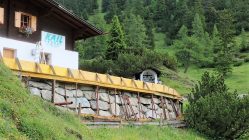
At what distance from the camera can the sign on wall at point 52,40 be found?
3063 cm

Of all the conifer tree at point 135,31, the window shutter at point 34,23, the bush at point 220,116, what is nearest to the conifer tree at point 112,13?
the conifer tree at point 135,31

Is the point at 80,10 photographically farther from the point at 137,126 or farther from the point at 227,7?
the point at 137,126

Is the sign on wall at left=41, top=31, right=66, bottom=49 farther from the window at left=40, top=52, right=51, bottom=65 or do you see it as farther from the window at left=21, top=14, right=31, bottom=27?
the window at left=21, top=14, right=31, bottom=27

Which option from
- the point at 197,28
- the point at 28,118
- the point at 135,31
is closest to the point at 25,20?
the point at 28,118

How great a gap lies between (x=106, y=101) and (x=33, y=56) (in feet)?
16.5

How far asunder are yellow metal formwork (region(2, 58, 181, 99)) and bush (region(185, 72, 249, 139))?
3037 mm

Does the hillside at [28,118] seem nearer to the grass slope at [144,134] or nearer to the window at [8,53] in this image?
the grass slope at [144,134]

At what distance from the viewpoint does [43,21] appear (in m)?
30.9

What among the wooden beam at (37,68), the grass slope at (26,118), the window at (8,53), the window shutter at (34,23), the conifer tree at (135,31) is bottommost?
the grass slope at (26,118)

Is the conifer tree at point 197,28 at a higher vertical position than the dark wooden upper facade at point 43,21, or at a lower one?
higher

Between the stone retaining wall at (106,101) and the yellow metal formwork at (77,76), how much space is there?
379mm

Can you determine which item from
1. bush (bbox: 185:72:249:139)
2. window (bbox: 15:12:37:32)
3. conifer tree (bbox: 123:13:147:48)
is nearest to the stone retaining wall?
bush (bbox: 185:72:249:139)

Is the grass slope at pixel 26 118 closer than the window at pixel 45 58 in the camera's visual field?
Yes

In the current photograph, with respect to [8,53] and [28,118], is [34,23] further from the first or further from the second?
[28,118]
